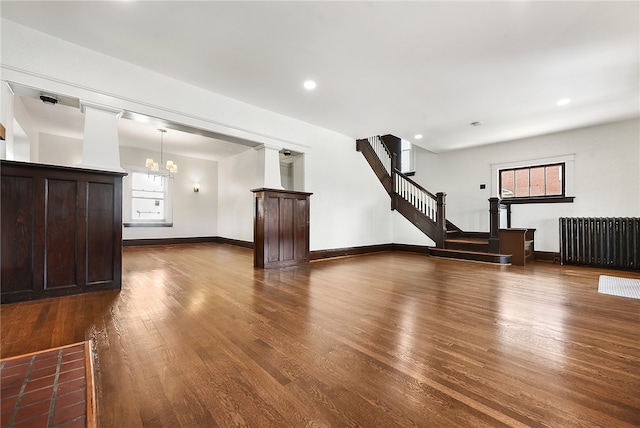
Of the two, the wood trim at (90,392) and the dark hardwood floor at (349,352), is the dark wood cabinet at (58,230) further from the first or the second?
the wood trim at (90,392)

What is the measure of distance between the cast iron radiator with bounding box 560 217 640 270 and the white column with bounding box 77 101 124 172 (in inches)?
330

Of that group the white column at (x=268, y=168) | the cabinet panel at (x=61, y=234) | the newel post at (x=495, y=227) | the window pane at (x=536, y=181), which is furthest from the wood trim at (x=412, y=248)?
the cabinet panel at (x=61, y=234)

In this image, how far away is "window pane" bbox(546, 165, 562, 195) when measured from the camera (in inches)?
249

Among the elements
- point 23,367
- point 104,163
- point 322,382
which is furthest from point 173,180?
point 322,382

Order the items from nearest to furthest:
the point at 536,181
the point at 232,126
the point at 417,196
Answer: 1. the point at 232,126
2. the point at 536,181
3. the point at 417,196

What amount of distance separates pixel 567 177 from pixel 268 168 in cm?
681

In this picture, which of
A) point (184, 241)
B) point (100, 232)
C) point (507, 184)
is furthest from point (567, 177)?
point (184, 241)

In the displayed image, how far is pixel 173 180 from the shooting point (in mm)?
8984

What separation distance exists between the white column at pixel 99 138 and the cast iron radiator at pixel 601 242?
330 inches

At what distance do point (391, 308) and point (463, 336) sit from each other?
76cm

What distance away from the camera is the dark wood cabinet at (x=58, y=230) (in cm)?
282

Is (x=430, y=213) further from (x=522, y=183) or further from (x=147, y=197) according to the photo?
(x=147, y=197)

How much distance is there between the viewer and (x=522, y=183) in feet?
22.4

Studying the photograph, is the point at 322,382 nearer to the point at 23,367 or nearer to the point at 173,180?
the point at 23,367
